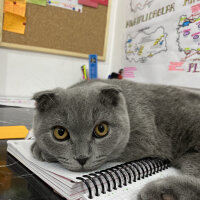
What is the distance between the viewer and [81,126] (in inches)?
22.7

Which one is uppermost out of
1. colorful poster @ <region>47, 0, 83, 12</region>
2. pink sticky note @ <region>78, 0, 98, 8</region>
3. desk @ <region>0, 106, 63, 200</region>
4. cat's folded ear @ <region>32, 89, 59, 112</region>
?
pink sticky note @ <region>78, 0, 98, 8</region>

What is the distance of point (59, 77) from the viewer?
190 cm

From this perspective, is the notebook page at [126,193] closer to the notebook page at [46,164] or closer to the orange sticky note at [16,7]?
the notebook page at [46,164]

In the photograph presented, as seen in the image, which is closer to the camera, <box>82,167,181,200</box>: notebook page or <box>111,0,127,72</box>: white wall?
<box>82,167,181,200</box>: notebook page

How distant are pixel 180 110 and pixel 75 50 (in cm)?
135

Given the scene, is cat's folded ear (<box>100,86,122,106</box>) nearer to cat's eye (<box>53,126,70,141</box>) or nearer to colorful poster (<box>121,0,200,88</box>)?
cat's eye (<box>53,126,70,141</box>)

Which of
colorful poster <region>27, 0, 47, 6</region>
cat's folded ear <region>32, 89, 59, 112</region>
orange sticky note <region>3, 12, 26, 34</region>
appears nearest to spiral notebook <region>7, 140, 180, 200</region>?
cat's folded ear <region>32, 89, 59, 112</region>

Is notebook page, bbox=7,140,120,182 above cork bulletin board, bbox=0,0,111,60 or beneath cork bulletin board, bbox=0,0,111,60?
beneath

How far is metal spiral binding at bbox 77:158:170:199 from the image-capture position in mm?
485

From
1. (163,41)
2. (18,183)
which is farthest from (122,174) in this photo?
(163,41)

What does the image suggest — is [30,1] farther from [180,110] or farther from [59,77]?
[180,110]

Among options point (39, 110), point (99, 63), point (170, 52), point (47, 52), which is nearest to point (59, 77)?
point (47, 52)

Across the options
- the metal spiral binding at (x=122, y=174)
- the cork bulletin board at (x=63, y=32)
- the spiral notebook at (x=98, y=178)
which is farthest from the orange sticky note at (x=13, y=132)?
the cork bulletin board at (x=63, y=32)

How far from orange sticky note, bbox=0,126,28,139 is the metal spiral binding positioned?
0.56m
